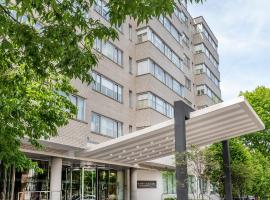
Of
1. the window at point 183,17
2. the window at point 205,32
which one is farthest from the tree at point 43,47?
the window at point 205,32

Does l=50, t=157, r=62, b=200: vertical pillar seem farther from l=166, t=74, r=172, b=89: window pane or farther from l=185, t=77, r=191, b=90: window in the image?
l=185, t=77, r=191, b=90: window

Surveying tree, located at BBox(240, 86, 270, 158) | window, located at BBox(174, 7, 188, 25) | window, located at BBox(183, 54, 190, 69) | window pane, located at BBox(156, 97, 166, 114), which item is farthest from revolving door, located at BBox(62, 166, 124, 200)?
tree, located at BBox(240, 86, 270, 158)

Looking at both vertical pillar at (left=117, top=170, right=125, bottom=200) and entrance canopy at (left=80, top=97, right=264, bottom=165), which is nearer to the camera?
entrance canopy at (left=80, top=97, right=264, bottom=165)

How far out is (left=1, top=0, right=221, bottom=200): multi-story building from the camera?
857 inches

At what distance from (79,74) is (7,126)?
2426 millimetres

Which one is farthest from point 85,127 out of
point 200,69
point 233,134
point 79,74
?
point 200,69

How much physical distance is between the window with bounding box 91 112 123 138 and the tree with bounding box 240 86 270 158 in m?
22.2

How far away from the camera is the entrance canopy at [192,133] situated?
1558cm

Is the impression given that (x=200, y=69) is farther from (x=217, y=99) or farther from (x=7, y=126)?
(x=7, y=126)

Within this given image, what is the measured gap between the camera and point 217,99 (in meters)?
53.8

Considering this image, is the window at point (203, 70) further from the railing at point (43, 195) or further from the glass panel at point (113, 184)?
the railing at point (43, 195)

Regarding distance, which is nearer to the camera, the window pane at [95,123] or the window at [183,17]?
the window pane at [95,123]

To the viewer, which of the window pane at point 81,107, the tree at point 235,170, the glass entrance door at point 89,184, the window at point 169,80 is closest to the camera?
the tree at point 235,170

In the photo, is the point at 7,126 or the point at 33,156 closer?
the point at 7,126
